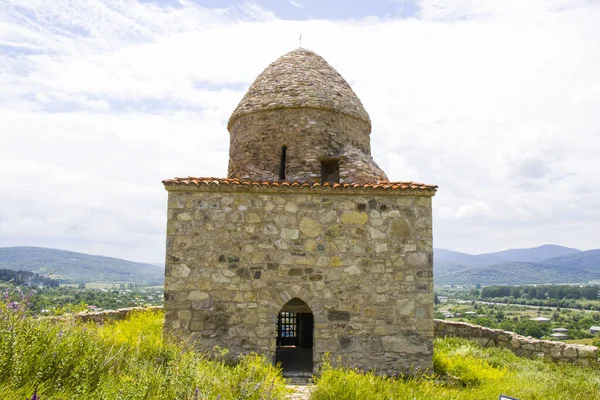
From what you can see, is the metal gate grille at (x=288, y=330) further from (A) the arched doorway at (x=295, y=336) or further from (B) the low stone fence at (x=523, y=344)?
(B) the low stone fence at (x=523, y=344)

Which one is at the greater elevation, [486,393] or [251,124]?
[251,124]

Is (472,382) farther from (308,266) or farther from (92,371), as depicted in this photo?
(92,371)

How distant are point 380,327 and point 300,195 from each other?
329 cm

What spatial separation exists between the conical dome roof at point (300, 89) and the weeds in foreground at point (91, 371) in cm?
732

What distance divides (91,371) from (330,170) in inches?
306

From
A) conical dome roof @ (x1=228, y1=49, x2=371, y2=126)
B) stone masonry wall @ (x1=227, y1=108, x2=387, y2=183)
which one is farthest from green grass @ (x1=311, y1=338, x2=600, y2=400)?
conical dome roof @ (x1=228, y1=49, x2=371, y2=126)

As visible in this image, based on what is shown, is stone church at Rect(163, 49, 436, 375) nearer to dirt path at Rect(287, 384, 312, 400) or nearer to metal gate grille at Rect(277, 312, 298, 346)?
dirt path at Rect(287, 384, 312, 400)

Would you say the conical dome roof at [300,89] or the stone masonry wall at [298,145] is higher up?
the conical dome roof at [300,89]

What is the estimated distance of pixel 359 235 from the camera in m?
9.06

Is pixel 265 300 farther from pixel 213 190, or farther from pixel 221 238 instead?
pixel 213 190

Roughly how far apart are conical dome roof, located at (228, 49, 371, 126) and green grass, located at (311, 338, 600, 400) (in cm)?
695

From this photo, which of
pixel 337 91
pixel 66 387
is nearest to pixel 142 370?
pixel 66 387

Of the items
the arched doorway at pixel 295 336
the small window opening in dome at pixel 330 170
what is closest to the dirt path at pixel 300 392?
the arched doorway at pixel 295 336

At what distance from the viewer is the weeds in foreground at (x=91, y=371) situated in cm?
472
